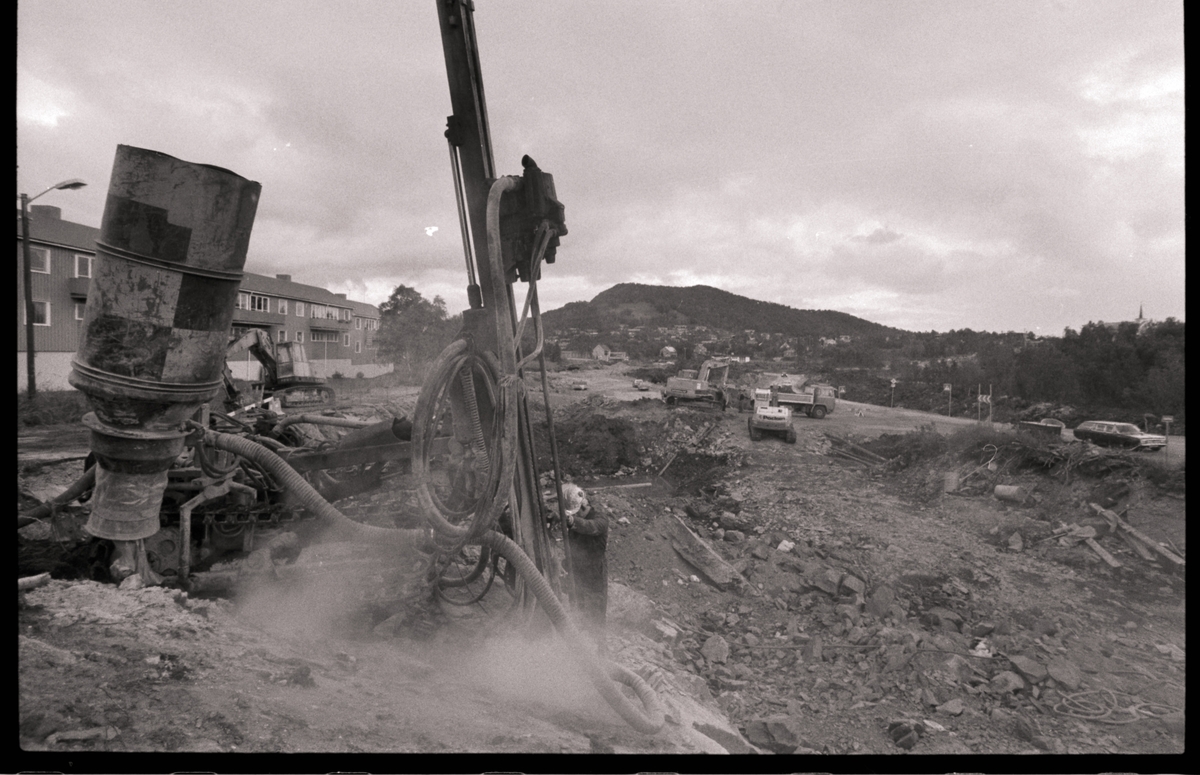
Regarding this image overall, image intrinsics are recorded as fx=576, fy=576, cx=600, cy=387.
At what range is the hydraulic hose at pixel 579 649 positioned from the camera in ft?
8.13

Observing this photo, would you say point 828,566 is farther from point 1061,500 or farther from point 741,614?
point 1061,500

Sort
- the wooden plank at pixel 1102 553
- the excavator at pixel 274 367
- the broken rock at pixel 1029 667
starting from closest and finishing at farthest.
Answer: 1. the broken rock at pixel 1029 667
2. the excavator at pixel 274 367
3. the wooden plank at pixel 1102 553

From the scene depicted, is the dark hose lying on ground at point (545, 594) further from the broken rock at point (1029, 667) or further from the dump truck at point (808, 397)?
the dump truck at point (808, 397)

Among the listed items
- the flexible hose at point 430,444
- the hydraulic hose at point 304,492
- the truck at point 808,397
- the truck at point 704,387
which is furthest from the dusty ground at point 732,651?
the truck at point 704,387

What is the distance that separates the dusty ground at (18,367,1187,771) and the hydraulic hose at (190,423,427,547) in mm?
553

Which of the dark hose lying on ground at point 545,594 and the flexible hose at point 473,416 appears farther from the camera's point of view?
the flexible hose at point 473,416

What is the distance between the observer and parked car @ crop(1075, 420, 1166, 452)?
257 inches

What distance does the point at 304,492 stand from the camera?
8.80ft

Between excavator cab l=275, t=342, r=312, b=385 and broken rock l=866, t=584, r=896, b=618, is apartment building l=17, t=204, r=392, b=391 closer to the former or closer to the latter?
excavator cab l=275, t=342, r=312, b=385

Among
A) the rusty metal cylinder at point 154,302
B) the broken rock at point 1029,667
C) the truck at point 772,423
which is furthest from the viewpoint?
the truck at point 772,423

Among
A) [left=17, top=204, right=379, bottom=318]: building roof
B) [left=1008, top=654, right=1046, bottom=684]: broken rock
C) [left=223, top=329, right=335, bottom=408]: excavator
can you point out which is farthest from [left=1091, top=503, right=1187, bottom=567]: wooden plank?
[left=223, top=329, right=335, bottom=408]: excavator

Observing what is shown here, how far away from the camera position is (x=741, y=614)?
5.27 m

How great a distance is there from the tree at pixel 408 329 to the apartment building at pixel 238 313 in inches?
7.1

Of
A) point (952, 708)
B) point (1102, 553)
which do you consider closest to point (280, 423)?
point (952, 708)
